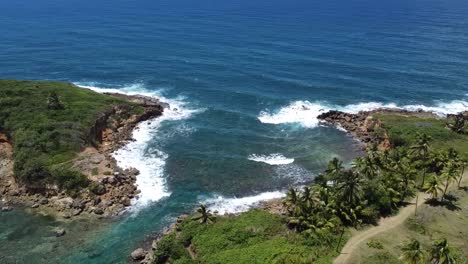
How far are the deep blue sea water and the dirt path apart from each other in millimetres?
19871

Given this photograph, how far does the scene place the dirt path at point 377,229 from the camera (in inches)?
2442

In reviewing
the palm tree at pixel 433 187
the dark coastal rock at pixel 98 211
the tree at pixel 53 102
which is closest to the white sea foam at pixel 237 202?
the dark coastal rock at pixel 98 211

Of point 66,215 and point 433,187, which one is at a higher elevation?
point 433,187

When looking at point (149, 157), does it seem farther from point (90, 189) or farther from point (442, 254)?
point (442, 254)

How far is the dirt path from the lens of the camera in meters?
62.0

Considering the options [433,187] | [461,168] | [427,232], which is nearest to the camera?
[427,232]

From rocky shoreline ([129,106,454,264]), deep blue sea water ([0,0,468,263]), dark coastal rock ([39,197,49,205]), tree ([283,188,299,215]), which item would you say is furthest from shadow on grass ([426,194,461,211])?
dark coastal rock ([39,197,49,205])

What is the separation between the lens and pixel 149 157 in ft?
309

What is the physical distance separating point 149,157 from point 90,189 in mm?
17713

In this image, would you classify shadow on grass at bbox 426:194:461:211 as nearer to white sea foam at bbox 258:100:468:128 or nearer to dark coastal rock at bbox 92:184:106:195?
white sea foam at bbox 258:100:468:128

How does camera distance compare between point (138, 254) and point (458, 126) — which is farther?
point (458, 126)

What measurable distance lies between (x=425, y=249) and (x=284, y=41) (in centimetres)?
12668

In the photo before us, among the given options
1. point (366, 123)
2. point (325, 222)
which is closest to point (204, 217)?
point (325, 222)

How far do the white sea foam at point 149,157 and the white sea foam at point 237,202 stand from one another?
10.3 meters
